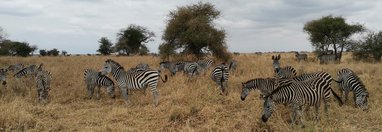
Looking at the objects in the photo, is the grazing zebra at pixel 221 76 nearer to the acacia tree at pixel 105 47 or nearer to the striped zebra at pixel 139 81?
the striped zebra at pixel 139 81

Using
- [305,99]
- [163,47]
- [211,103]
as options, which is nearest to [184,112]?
[211,103]

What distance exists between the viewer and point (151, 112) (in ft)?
32.7

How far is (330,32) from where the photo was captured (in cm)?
3192

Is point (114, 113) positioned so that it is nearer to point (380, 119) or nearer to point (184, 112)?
point (184, 112)

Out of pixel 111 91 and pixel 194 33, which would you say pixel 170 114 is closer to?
pixel 111 91

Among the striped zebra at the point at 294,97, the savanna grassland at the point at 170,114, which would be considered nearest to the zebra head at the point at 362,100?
the savanna grassland at the point at 170,114

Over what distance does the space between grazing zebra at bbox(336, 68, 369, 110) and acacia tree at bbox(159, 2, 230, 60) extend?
12.7 metres

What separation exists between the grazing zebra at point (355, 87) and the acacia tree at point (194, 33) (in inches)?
498

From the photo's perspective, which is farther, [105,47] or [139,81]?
[105,47]

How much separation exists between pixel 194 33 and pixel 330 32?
13964 millimetres

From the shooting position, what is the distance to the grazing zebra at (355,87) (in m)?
10.4

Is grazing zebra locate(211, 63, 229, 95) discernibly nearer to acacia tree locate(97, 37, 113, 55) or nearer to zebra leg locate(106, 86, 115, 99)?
zebra leg locate(106, 86, 115, 99)

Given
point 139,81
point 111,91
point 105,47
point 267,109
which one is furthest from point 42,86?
point 105,47

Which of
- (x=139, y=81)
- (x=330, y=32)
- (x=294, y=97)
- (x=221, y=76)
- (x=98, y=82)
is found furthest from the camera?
(x=330, y=32)
